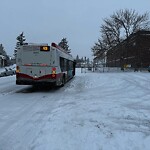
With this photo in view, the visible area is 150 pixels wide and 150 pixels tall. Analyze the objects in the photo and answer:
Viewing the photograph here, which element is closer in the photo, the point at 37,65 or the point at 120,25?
the point at 37,65

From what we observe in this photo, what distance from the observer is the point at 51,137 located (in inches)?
279

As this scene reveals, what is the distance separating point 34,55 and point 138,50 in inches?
2226

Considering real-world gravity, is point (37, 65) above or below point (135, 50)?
below

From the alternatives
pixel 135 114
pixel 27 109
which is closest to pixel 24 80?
pixel 27 109

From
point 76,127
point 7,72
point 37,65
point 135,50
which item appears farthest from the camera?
point 135,50

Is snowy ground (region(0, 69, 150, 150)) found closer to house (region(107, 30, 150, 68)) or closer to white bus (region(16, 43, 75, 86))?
white bus (region(16, 43, 75, 86))

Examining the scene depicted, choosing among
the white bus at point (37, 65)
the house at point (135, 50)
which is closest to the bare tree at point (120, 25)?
the house at point (135, 50)

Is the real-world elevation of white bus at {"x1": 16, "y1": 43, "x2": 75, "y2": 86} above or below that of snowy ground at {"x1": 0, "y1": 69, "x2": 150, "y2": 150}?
above

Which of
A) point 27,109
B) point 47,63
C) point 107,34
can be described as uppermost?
point 107,34

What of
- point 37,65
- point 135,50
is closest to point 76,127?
point 37,65

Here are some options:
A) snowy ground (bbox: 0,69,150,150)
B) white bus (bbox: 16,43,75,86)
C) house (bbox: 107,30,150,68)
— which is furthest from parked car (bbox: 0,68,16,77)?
snowy ground (bbox: 0,69,150,150)

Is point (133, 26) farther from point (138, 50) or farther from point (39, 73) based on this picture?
point (39, 73)

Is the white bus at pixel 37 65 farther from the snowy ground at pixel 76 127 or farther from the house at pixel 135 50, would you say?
the house at pixel 135 50

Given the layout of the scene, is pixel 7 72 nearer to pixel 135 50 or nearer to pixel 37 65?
pixel 37 65
